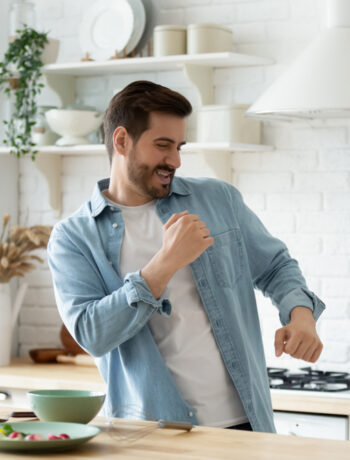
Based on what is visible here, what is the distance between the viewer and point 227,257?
225 cm

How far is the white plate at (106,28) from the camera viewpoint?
12.2ft

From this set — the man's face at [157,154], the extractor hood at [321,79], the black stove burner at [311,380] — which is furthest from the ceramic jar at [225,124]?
the man's face at [157,154]

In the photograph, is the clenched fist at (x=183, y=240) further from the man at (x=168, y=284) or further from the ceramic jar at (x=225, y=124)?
the ceramic jar at (x=225, y=124)

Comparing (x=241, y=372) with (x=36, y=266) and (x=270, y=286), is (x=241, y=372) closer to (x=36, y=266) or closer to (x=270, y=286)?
(x=270, y=286)

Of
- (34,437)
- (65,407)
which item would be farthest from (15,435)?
(65,407)

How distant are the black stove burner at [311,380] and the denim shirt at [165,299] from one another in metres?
0.91

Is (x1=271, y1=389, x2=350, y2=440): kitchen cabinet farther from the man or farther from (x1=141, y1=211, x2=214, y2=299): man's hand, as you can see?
(x1=141, y1=211, x2=214, y2=299): man's hand

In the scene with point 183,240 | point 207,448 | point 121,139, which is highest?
point 121,139

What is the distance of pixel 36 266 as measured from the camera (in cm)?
416

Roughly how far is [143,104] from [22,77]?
69.4 inches

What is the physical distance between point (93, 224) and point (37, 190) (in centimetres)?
202

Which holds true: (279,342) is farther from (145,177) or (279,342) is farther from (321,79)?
(321,79)

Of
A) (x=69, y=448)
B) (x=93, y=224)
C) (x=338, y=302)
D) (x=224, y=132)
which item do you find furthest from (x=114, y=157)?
(x=338, y=302)

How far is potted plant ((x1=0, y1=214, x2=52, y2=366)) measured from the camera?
150 inches
